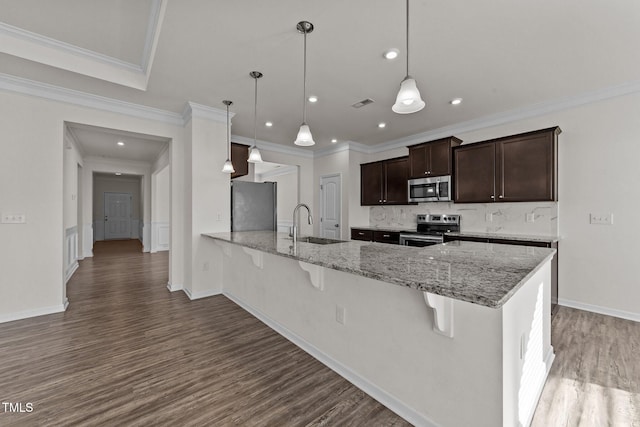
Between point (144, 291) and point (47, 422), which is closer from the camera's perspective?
point (47, 422)

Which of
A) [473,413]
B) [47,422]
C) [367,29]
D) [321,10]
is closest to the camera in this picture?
[473,413]

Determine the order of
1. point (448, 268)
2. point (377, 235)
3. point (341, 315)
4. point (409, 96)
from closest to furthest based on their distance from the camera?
point (448, 268)
point (409, 96)
point (341, 315)
point (377, 235)

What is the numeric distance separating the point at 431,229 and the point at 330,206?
6.92 feet

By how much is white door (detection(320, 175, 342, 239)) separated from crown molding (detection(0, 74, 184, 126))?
9.82ft

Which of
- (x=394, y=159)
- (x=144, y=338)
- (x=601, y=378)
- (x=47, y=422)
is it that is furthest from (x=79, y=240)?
(x=601, y=378)

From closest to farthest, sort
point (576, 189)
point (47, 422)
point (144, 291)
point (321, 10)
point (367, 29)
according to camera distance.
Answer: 1. point (47, 422)
2. point (321, 10)
3. point (367, 29)
4. point (576, 189)
5. point (144, 291)

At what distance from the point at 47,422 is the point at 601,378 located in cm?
356

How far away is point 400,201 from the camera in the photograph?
500 centimetres

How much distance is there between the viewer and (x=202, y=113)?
147 inches

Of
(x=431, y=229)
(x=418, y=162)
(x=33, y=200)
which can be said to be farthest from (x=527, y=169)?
(x=33, y=200)

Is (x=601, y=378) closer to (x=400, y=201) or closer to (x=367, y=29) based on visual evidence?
(x=367, y=29)

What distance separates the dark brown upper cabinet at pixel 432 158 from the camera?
422 centimetres

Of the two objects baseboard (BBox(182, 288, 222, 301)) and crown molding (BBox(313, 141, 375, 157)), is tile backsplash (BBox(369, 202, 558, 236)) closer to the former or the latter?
crown molding (BBox(313, 141, 375, 157))

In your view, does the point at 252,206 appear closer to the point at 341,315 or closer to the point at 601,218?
the point at 341,315
